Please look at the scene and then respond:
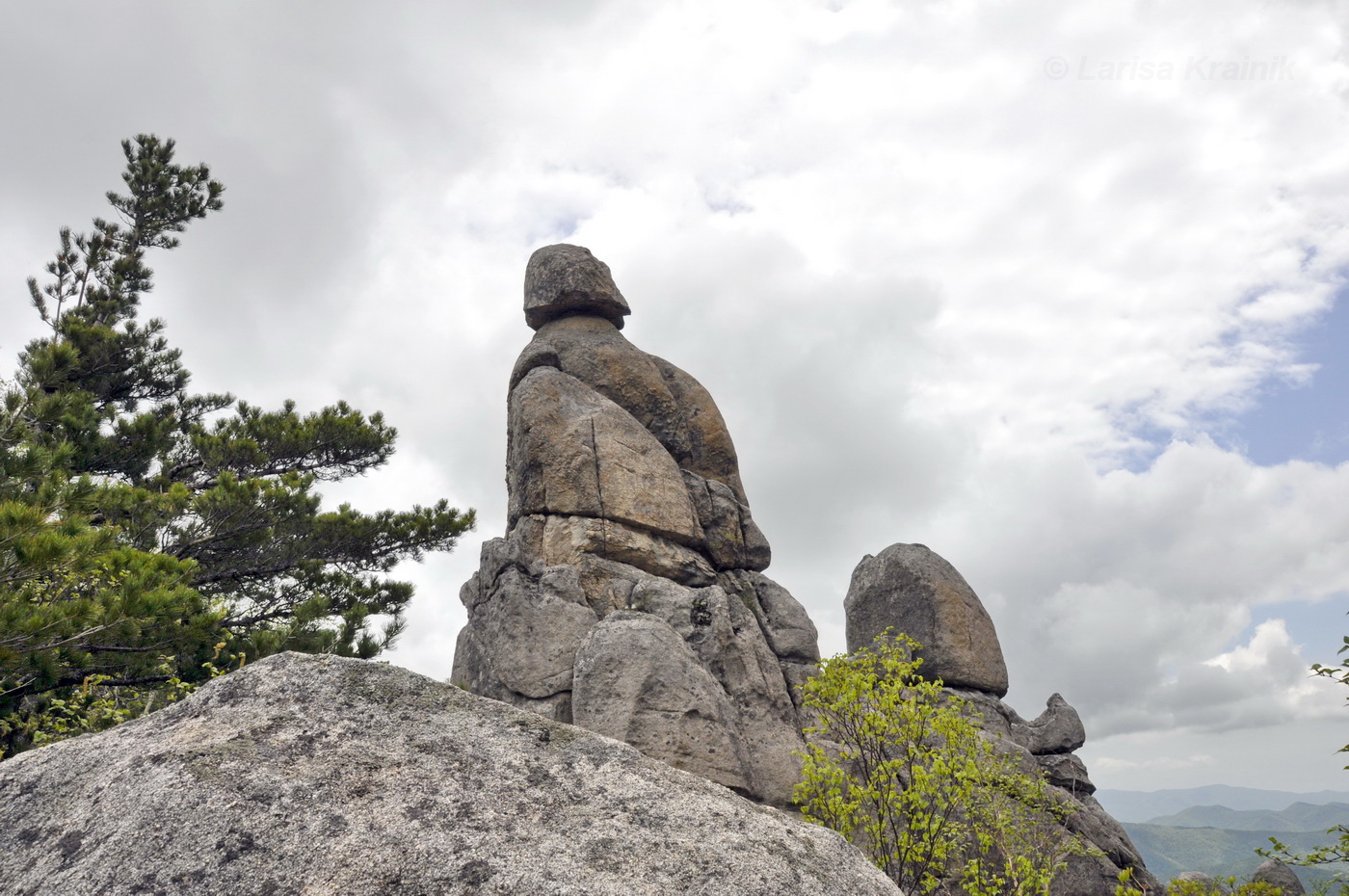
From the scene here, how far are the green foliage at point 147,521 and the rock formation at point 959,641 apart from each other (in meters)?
14.0

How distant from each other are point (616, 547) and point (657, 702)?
718cm

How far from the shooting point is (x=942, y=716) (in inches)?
482

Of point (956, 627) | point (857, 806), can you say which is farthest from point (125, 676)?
point (956, 627)

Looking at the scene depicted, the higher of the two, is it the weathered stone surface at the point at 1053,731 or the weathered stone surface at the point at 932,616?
the weathered stone surface at the point at 932,616

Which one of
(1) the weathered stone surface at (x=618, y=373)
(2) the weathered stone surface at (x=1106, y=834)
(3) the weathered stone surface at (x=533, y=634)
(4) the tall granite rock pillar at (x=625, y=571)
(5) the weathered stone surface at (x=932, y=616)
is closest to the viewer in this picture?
(4) the tall granite rock pillar at (x=625, y=571)

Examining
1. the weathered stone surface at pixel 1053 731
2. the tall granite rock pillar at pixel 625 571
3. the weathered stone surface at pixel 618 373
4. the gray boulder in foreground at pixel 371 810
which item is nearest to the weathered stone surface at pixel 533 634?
the tall granite rock pillar at pixel 625 571

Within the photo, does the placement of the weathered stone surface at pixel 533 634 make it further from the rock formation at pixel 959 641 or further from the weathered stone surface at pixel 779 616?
the rock formation at pixel 959 641

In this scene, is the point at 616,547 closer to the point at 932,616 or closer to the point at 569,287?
the point at 569,287

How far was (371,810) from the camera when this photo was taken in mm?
4398

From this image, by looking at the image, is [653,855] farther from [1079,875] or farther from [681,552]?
[1079,875]

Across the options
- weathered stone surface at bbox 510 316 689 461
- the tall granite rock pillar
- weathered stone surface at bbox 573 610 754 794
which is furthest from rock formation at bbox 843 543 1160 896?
weathered stone surface at bbox 573 610 754 794

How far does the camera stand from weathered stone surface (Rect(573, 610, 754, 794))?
45.6ft

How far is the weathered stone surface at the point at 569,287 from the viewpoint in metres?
27.5

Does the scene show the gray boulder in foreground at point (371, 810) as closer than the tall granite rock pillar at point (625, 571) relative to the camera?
Yes
